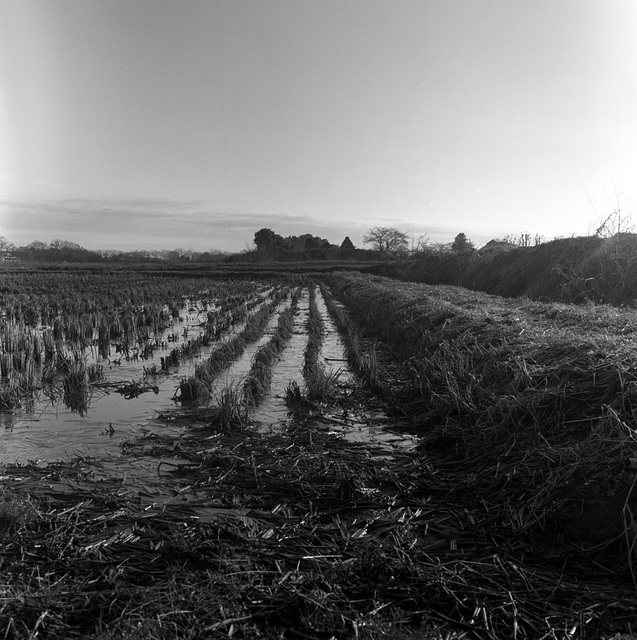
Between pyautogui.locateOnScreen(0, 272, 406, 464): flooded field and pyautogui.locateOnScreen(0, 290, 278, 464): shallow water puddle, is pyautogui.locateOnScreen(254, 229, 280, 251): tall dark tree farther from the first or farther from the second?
pyautogui.locateOnScreen(0, 290, 278, 464): shallow water puddle

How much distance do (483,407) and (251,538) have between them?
2745mm

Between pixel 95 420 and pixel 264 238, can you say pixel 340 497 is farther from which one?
pixel 264 238

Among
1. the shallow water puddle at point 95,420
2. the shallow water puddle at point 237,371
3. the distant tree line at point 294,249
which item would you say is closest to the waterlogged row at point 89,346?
the shallow water puddle at point 95,420

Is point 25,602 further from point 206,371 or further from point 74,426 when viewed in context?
point 206,371

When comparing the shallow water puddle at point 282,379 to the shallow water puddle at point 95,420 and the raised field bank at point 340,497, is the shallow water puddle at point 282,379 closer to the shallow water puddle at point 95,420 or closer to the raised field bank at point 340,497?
the raised field bank at point 340,497

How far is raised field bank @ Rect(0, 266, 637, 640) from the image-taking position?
237 cm

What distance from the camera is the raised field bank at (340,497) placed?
7.78 ft

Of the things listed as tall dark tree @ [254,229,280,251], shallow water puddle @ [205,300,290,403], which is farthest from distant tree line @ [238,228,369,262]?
shallow water puddle @ [205,300,290,403]

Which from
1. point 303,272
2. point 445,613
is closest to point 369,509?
point 445,613

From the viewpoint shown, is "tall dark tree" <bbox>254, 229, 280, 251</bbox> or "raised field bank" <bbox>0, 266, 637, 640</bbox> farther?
"tall dark tree" <bbox>254, 229, 280, 251</bbox>

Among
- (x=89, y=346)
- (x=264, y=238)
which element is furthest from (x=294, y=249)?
(x=89, y=346)

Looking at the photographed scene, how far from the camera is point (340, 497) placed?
3.65 meters

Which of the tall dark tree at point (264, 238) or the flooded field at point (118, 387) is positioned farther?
the tall dark tree at point (264, 238)

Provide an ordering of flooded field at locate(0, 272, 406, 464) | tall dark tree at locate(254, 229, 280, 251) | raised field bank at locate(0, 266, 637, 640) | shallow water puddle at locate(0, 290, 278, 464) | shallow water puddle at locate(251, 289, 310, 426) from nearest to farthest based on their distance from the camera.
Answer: raised field bank at locate(0, 266, 637, 640) < shallow water puddle at locate(0, 290, 278, 464) < flooded field at locate(0, 272, 406, 464) < shallow water puddle at locate(251, 289, 310, 426) < tall dark tree at locate(254, 229, 280, 251)
